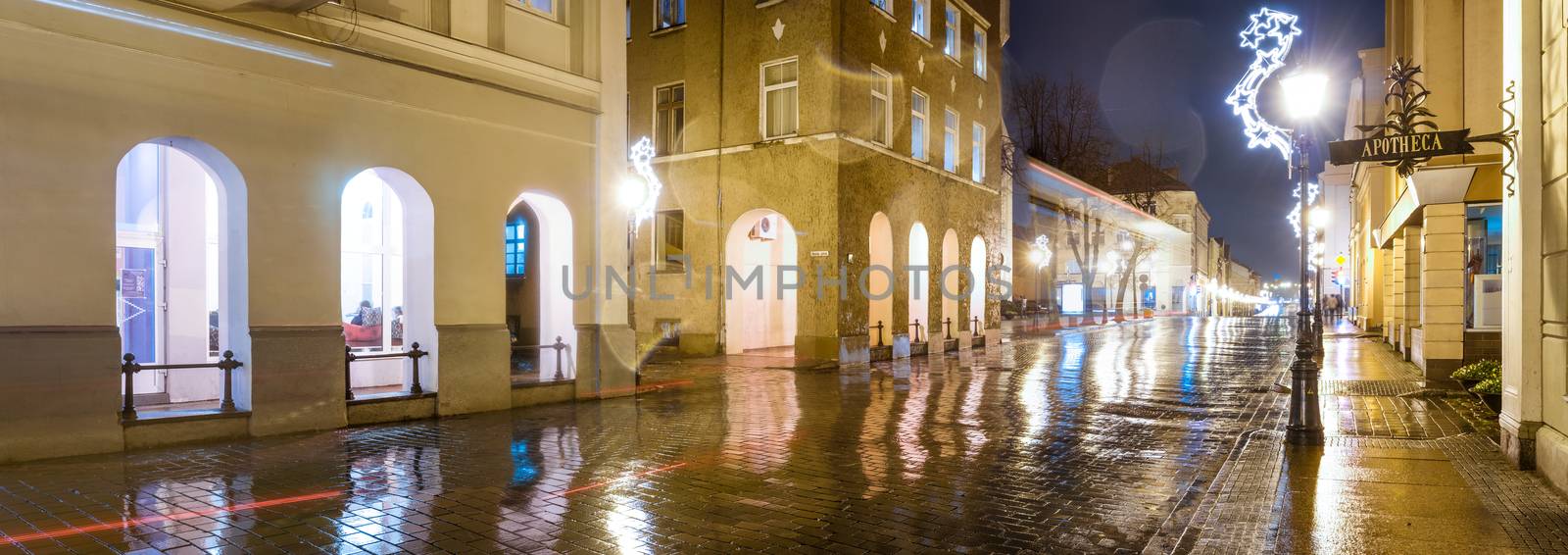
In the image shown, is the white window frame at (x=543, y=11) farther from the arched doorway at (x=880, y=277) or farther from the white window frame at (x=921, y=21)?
the white window frame at (x=921, y=21)

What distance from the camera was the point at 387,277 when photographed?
13.4 meters

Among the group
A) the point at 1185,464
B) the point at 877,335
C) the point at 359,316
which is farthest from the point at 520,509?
the point at 877,335

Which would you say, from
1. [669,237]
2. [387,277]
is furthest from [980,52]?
[387,277]

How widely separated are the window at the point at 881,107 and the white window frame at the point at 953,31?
411 cm

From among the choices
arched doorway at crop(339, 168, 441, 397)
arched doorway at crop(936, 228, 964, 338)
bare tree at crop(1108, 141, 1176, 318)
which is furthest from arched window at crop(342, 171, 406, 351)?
bare tree at crop(1108, 141, 1176, 318)

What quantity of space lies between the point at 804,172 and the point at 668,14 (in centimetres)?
653

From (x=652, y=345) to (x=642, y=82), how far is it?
281 inches

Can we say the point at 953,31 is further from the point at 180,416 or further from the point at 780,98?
the point at 180,416

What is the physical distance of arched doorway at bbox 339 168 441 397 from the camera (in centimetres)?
1181

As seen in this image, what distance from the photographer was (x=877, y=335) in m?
22.8

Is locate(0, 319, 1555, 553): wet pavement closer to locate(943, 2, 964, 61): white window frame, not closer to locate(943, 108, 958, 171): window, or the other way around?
locate(943, 108, 958, 171): window

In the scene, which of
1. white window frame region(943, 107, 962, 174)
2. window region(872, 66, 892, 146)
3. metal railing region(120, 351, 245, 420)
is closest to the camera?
metal railing region(120, 351, 245, 420)

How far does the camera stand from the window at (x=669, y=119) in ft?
76.7

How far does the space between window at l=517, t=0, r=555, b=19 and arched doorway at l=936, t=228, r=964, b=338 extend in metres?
15.1
